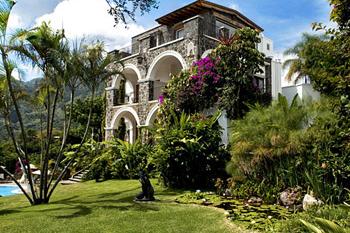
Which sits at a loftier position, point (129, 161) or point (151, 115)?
point (151, 115)

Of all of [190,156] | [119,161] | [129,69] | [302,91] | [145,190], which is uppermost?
[129,69]

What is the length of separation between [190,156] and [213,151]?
988 millimetres

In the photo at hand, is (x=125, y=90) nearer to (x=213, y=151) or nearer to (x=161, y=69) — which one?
(x=161, y=69)

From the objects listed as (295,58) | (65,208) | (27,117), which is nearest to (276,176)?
(65,208)

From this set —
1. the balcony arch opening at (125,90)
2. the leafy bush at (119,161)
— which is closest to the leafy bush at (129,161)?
the leafy bush at (119,161)

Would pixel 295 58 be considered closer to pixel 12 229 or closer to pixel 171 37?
pixel 171 37

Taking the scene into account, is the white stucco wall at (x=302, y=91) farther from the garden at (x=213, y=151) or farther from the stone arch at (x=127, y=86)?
the stone arch at (x=127, y=86)

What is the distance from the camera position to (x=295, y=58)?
25500mm

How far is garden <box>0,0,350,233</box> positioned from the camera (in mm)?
6410

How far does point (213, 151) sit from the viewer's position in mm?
12867

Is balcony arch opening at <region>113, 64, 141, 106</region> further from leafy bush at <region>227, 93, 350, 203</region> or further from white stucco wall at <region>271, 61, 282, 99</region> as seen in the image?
leafy bush at <region>227, 93, 350, 203</region>

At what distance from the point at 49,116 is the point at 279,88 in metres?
14.5

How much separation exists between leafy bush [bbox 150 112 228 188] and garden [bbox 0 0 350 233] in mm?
39

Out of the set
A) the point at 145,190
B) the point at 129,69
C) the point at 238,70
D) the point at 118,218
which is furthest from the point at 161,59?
the point at 118,218
